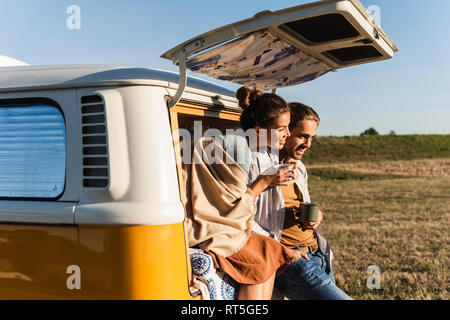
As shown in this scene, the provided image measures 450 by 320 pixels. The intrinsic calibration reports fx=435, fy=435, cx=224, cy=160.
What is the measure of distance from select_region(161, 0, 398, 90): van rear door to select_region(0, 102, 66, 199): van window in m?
0.66

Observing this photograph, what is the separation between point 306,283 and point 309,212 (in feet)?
1.45

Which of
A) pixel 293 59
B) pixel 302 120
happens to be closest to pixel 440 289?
pixel 302 120

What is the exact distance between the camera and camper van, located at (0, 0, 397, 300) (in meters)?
1.84

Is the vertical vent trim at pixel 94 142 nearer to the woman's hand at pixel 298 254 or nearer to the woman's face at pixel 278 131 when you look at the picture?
the woman's face at pixel 278 131

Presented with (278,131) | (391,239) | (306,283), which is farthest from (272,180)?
(391,239)

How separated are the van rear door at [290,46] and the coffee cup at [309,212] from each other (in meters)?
0.95

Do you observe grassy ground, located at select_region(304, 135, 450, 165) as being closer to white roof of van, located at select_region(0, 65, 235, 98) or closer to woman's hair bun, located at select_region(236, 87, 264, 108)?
woman's hair bun, located at select_region(236, 87, 264, 108)

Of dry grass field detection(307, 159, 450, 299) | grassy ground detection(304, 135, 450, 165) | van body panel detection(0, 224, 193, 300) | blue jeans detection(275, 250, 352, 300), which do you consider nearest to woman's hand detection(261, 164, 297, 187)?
blue jeans detection(275, 250, 352, 300)

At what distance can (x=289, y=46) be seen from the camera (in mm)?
2547

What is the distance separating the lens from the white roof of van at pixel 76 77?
1994 mm

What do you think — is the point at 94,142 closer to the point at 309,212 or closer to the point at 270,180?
the point at 270,180

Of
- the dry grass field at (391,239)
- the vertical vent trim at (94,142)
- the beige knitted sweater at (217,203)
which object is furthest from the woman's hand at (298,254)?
the dry grass field at (391,239)

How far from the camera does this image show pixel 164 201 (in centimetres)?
189
